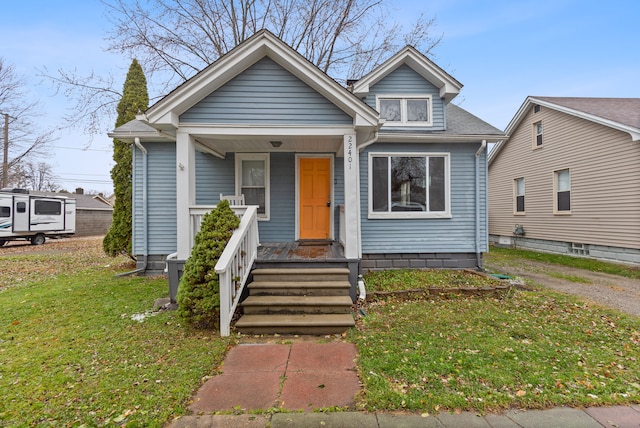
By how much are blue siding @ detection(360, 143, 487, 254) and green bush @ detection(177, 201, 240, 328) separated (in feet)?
13.6

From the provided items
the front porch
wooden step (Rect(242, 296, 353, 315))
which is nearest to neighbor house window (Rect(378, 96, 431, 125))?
the front porch

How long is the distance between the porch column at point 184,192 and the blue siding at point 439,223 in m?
4.07

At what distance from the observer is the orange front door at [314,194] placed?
24.5 feet

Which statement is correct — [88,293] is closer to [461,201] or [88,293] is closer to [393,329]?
[393,329]

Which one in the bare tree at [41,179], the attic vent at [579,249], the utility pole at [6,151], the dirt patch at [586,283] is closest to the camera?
the dirt patch at [586,283]

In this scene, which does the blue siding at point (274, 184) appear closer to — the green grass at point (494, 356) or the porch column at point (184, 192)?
the porch column at point (184, 192)

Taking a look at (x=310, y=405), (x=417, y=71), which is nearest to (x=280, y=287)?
(x=310, y=405)

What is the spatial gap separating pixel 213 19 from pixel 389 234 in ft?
39.0

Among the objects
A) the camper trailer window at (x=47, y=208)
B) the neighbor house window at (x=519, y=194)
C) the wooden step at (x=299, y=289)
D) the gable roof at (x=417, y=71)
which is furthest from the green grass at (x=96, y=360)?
the neighbor house window at (x=519, y=194)

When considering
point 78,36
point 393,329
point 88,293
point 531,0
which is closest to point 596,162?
point 531,0

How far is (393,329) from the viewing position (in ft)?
13.1

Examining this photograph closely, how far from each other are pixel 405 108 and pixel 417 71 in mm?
1010

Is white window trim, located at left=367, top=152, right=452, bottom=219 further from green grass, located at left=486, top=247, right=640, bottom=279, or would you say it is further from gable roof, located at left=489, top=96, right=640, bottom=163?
gable roof, located at left=489, top=96, right=640, bottom=163

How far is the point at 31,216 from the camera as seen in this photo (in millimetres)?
15531
